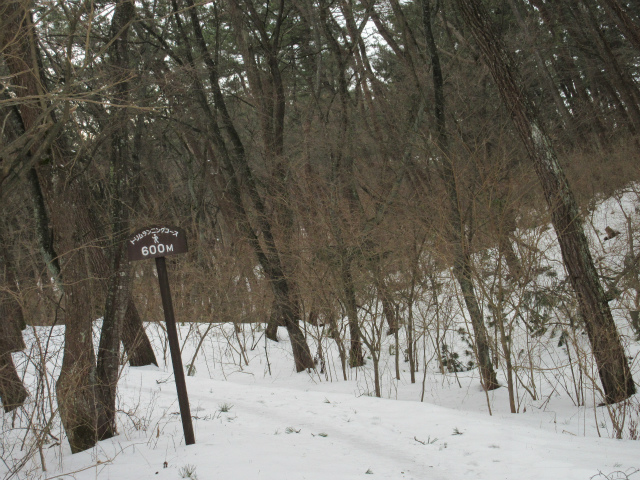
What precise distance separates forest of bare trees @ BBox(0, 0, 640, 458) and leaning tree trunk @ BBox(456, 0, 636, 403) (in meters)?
0.02

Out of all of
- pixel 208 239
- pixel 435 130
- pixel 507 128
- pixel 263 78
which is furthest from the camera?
pixel 208 239

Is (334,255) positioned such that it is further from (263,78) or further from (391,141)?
(263,78)

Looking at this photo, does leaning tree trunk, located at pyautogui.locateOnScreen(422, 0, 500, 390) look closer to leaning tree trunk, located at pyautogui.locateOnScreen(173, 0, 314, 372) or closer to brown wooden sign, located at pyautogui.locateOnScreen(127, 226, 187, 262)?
leaning tree trunk, located at pyautogui.locateOnScreen(173, 0, 314, 372)

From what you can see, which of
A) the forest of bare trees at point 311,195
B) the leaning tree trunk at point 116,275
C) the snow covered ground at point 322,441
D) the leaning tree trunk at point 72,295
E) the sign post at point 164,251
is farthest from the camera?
the leaning tree trunk at point 116,275

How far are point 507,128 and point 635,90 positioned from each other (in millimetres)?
6843

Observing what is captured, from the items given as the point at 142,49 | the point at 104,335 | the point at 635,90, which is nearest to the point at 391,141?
the point at 142,49

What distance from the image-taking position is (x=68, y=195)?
5.59 meters

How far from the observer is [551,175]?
23.3 ft

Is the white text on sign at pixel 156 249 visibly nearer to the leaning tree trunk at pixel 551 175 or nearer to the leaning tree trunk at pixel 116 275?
the leaning tree trunk at pixel 116 275

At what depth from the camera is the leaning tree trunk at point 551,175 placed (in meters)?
6.99

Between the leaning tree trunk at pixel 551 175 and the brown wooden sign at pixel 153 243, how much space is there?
15.1 ft

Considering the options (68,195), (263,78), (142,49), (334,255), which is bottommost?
(334,255)

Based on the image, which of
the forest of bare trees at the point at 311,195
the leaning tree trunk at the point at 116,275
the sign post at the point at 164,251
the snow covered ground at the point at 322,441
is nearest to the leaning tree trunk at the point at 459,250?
the forest of bare trees at the point at 311,195

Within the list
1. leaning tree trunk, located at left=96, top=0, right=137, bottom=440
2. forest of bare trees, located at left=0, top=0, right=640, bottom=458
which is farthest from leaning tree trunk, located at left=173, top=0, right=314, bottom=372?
leaning tree trunk, located at left=96, top=0, right=137, bottom=440
